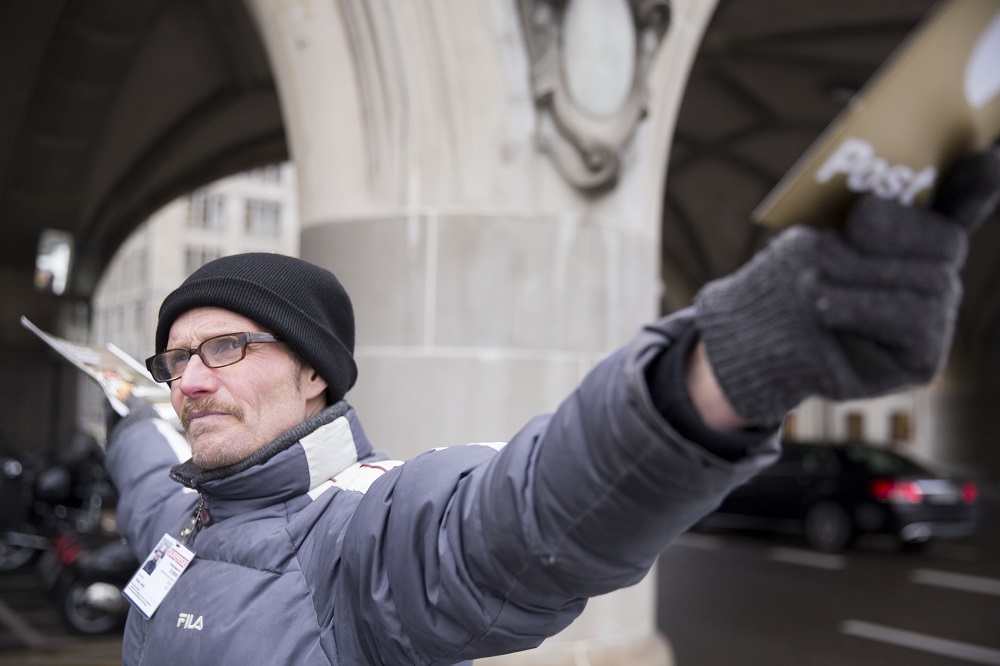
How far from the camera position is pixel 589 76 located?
443 centimetres

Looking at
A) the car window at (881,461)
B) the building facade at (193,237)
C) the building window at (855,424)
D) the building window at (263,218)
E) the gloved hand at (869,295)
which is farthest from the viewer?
the building window at (263,218)

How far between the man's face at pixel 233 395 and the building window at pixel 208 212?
150 feet

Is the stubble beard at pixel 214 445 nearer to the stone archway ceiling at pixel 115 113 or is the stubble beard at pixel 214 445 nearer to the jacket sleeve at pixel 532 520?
the jacket sleeve at pixel 532 520

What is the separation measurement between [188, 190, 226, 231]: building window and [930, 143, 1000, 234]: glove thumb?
4671 cm

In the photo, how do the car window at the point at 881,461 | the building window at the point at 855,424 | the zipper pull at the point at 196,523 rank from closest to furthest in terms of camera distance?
the zipper pull at the point at 196,523 < the car window at the point at 881,461 < the building window at the point at 855,424

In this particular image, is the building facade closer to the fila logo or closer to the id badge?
the id badge

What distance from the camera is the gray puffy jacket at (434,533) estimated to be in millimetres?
1067

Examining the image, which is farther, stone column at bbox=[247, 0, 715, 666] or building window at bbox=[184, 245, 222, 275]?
building window at bbox=[184, 245, 222, 275]

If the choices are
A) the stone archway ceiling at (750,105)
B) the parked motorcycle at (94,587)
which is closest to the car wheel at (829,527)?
the stone archway ceiling at (750,105)

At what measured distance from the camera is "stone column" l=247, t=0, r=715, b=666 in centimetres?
426

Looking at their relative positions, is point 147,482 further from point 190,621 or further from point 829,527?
point 829,527

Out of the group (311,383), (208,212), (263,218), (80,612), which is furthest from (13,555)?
(263,218)

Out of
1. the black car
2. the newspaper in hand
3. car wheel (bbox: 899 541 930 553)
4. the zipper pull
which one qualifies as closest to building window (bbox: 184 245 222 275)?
the black car

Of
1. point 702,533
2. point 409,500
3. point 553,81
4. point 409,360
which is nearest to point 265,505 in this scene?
point 409,500
